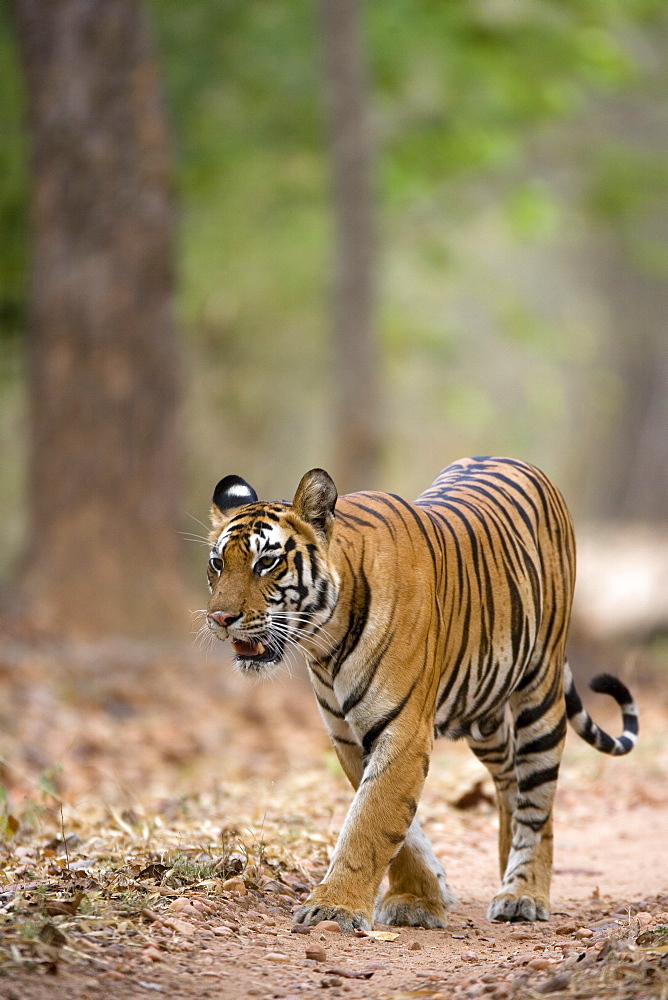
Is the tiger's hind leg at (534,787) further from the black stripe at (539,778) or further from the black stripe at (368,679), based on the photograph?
the black stripe at (368,679)

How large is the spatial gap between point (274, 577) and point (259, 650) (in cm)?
25

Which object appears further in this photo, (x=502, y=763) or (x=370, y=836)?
(x=502, y=763)

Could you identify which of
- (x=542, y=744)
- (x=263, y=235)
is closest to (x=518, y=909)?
(x=542, y=744)

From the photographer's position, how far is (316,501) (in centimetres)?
461

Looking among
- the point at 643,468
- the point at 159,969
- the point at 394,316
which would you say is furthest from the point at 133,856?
the point at 643,468

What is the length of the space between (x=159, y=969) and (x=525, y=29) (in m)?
15.2

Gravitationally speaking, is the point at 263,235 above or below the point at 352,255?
above

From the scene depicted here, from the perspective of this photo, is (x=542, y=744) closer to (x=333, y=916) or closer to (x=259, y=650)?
(x=333, y=916)

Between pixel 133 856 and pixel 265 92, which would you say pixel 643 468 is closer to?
pixel 265 92

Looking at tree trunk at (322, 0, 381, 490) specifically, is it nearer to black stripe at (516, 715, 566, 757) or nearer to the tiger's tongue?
black stripe at (516, 715, 566, 757)

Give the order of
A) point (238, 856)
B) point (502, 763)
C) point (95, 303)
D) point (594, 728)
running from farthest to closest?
point (95, 303), point (594, 728), point (502, 763), point (238, 856)

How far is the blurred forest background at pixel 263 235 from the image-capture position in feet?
40.3

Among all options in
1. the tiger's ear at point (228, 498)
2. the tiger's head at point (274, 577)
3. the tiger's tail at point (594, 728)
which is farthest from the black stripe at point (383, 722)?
the tiger's tail at point (594, 728)

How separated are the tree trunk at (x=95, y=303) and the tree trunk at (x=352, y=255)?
4541 millimetres
